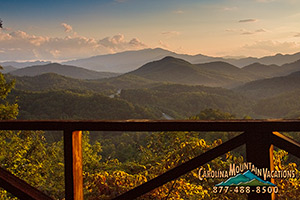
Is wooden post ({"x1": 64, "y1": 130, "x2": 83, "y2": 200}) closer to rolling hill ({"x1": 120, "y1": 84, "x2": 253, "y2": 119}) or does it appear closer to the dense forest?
the dense forest

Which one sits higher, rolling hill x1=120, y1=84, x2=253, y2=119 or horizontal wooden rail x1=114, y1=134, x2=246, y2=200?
horizontal wooden rail x1=114, y1=134, x2=246, y2=200

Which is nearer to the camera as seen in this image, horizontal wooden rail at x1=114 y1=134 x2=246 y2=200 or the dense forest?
horizontal wooden rail at x1=114 y1=134 x2=246 y2=200

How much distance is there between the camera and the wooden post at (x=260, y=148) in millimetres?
1768

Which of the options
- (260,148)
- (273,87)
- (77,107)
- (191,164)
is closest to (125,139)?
(77,107)

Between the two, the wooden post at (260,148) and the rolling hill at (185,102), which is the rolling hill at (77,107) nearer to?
the rolling hill at (185,102)

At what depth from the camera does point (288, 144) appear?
5.80ft

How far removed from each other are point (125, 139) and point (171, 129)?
65822 millimetres

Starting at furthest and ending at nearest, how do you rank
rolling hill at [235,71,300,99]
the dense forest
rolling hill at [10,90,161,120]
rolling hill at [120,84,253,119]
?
rolling hill at [235,71,300,99] → rolling hill at [120,84,253,119] → rolling hill at [10,90,161,120] → the dense forest

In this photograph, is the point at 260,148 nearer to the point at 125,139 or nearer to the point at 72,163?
the point at 72,163

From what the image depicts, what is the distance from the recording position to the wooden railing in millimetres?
1766

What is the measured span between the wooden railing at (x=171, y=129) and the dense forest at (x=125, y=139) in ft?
5.12

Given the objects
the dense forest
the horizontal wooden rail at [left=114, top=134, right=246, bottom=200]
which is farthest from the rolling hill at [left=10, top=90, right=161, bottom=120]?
the horizontal wooden rail at [left=114, top=134, right=246, bottom=200]

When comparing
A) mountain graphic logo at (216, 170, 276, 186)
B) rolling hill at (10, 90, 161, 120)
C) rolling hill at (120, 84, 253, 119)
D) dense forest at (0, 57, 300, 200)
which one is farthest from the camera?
rolling hill at (120, 84, 253, 119)

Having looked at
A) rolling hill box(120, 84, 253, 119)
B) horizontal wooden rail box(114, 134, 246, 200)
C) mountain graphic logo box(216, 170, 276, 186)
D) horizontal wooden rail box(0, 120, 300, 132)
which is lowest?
rolling hill box(120, 84, 253, 119)
